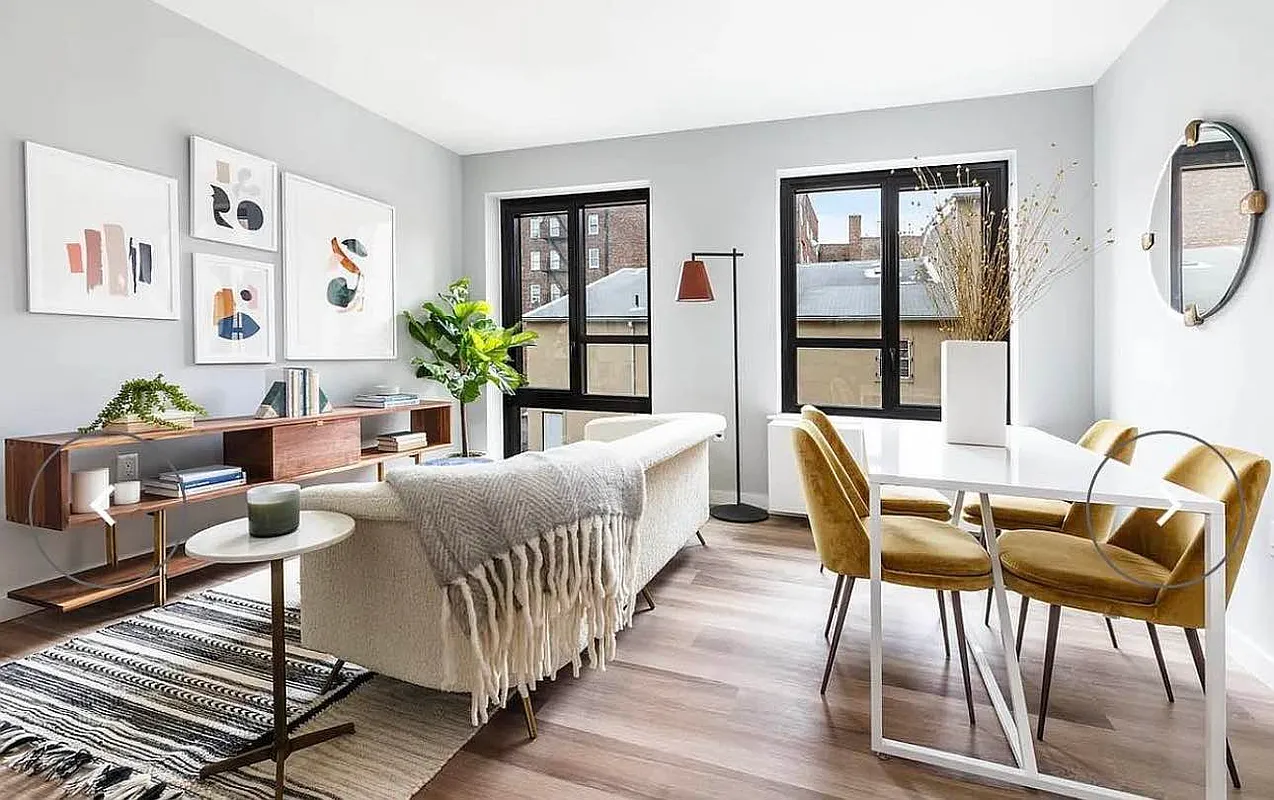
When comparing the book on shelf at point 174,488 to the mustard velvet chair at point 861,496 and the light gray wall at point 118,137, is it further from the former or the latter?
Answer: the mustard velvet chair at point 861,496

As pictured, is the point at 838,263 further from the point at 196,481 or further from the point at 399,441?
the point at 196,481

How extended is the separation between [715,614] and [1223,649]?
1.64 metres

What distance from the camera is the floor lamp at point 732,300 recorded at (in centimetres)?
420

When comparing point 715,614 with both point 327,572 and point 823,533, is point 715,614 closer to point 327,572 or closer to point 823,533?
point 823,533

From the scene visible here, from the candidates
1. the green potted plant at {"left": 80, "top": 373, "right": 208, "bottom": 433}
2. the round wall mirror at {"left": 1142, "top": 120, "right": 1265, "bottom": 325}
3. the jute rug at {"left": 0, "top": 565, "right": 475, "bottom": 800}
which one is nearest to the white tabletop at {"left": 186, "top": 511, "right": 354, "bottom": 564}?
the jute rug at {"left": 0, "top": 565, "right": 475, "bottom": 800}

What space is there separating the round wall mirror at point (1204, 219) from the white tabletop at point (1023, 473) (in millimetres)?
881

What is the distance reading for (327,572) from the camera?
6.53 feet

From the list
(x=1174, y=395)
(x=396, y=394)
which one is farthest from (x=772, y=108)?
(x=396, y=394)

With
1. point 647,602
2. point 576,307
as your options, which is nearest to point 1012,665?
point 647,602

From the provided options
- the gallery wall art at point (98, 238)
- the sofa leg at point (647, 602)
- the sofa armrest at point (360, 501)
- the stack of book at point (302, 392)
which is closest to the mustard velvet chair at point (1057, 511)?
the sofa leg at point (647, 602)

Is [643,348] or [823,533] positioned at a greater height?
[643,348]

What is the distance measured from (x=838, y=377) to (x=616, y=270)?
5.89ft

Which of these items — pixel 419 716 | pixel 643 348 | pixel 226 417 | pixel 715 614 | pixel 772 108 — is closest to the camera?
pixel 419 716

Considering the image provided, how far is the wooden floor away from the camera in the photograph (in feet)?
5.53
